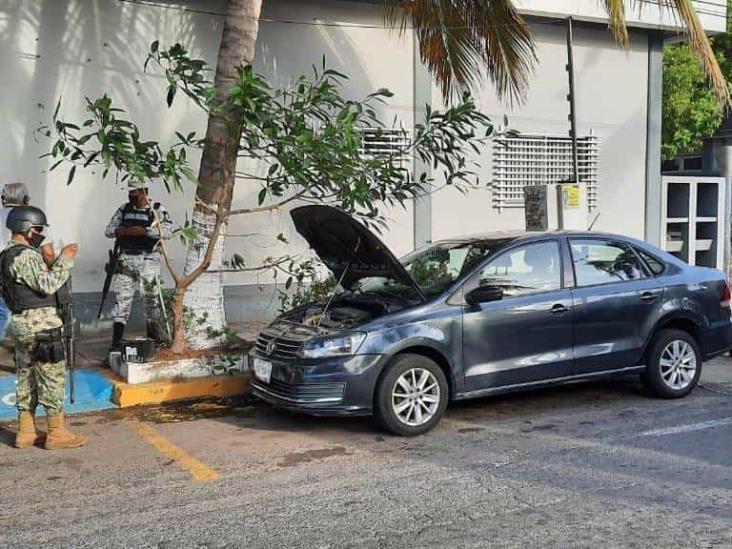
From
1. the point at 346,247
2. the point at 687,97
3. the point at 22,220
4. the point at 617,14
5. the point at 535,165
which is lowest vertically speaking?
the point at 346,247

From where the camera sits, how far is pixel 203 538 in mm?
4391

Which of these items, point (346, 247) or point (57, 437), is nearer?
point (57, 437)

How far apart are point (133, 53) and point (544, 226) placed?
229 inches

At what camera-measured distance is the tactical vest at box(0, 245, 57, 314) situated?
5.97m

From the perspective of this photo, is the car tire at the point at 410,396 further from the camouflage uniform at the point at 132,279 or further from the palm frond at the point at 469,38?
the palm frond at the point at 469,38

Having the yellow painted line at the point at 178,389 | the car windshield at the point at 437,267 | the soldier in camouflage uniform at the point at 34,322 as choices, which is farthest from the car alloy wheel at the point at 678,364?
the soldier in camouflage uniform at the point at 34,322

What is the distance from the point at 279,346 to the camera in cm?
653

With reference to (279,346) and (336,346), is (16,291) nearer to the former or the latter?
(279,346)

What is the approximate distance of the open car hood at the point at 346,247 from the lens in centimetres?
666

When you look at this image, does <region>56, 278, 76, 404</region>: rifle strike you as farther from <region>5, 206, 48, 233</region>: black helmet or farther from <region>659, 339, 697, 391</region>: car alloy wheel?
<region>659, 339, 697, 391</region>: car alloy wheel

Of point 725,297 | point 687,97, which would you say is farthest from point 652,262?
point 687,97

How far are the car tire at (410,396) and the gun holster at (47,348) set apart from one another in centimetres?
237

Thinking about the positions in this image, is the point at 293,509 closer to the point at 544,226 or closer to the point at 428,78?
the point at 544,226

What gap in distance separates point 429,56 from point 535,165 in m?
3.98
